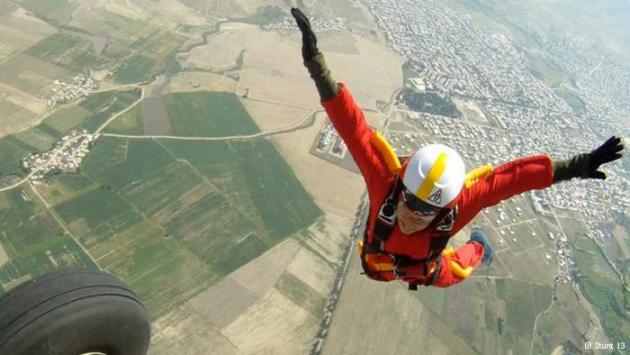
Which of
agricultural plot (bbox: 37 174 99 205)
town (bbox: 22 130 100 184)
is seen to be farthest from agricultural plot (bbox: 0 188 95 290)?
town (bbox: 22 130 100 184)

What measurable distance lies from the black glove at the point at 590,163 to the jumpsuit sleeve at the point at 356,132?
2017mm

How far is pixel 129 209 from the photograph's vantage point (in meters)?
28.7

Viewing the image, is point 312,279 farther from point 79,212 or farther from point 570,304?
point 570,304

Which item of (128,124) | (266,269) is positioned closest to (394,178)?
(266,269)

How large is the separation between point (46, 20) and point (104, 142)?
20.4m

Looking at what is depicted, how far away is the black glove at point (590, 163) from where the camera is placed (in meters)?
5.54

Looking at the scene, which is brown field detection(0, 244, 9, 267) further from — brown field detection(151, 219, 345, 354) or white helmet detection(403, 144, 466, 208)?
white helmet detection(403, 144, 466, 208)

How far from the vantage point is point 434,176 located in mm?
5344

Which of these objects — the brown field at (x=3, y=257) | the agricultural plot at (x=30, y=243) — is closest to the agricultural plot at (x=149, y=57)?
the agricultural plot at (x=30, y=243)

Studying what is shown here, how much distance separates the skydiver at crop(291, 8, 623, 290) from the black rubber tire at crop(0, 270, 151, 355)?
286cm

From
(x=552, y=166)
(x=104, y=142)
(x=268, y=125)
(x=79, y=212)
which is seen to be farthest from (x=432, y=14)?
(x=552, y=166)

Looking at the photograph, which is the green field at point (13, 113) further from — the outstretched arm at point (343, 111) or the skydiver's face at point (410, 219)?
the skydiver's face at point (410, 219)

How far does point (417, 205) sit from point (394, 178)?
456mm

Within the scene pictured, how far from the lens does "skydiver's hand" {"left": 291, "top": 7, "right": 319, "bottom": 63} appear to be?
16.2 ft
